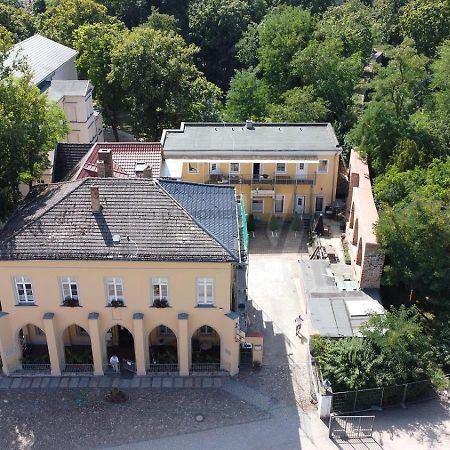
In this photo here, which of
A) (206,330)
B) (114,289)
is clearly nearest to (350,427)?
(206,330)

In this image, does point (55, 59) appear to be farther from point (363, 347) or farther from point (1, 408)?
point (363, 347)

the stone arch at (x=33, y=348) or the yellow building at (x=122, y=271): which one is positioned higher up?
the yellow building at (x=122, y=271)

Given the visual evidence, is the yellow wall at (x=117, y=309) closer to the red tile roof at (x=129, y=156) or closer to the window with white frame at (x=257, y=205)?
the red tile roof at (x=129, y=156)

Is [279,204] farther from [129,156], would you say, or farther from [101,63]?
[101,63]

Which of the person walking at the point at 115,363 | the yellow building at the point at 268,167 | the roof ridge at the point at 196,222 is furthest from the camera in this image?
the yellow building at the point at 268,167

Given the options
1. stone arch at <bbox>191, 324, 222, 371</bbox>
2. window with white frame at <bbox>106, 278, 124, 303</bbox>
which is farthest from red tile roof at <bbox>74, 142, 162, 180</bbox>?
stone arch at <bbox>191, 324, 222, 371</bbox>

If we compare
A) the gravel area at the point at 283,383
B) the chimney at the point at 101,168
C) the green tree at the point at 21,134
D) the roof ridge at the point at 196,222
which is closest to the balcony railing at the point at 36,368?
the green tree at the point at 21,134

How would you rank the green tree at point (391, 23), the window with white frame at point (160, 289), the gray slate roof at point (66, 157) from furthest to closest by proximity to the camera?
1. the green tree at point (391, 23)
2. the gray slate roof at point (66, 157)
3. the window with white frame at point (160, 289)
